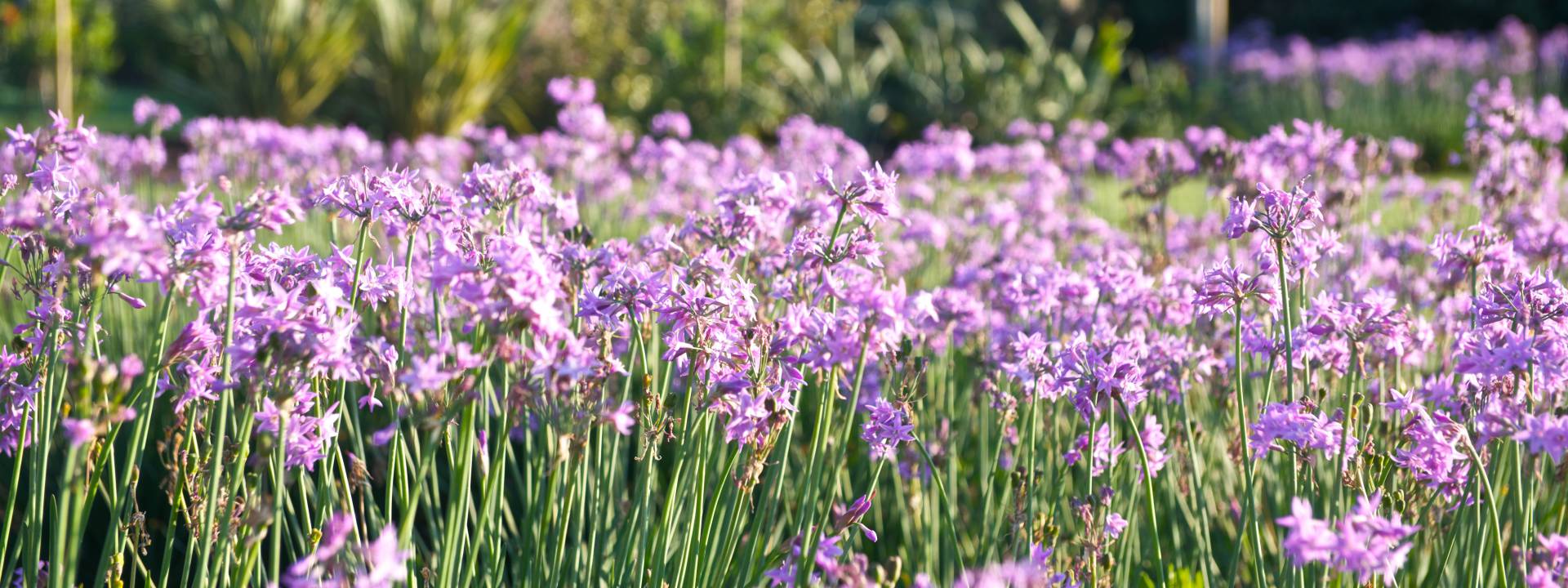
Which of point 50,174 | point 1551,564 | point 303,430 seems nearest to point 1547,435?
point 1551,564

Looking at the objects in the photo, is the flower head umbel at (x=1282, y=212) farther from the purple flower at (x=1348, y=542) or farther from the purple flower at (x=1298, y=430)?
the purple flower at (x=1348, y=542)

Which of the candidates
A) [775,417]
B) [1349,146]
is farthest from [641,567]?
[1349,146]

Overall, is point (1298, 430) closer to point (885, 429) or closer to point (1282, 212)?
point (1282, 212)

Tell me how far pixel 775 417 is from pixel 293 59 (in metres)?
11.8

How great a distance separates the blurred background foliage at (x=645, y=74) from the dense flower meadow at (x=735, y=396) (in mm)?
8790

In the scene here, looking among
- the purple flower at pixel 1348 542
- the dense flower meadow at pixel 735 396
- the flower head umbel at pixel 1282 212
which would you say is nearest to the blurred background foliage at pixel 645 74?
the dense flower meadow at pixel 735 396

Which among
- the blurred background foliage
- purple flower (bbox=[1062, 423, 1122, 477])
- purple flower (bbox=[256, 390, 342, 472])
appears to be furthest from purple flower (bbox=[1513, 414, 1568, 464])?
the blurred background foliage

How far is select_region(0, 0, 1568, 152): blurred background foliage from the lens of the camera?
12.3 m

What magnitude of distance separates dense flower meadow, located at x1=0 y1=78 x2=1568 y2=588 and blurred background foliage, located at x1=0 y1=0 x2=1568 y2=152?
8790 mm

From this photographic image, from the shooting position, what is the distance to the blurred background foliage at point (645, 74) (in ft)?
40.3

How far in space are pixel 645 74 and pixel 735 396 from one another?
39.7 feet

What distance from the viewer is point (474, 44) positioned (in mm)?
12344

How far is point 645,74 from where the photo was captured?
1363 cm

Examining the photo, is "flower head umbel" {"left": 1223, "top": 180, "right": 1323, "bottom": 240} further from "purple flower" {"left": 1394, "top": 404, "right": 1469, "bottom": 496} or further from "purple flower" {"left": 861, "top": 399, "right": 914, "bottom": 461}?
"purple flower" {"left": 861, "top": 399, "right": 914, "bottom": 461}
